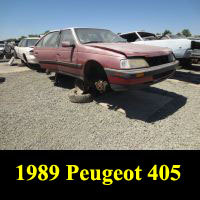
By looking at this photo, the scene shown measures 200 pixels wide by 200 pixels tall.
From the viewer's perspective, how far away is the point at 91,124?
3.35 m

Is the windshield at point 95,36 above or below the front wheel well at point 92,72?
above

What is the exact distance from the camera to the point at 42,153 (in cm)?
262

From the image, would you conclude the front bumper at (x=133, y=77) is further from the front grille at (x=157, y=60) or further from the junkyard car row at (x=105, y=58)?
the front grille at (x=157, y=60)

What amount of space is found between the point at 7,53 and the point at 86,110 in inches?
550

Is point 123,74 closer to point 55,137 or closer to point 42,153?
point 55,137

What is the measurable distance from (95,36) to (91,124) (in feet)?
7.46

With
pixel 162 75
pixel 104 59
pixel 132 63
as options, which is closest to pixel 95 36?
pixel 104 59

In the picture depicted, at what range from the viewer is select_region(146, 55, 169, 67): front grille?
3.48 meters

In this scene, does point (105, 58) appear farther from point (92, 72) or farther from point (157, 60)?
point (157, 60)

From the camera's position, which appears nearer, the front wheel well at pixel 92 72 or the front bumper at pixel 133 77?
the front bumper at pixel 133 77

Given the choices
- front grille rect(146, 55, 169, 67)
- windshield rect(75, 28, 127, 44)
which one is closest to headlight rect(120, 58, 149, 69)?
front grille rect(146, 55, 169, 67)

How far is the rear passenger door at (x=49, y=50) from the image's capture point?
5090 millimetres

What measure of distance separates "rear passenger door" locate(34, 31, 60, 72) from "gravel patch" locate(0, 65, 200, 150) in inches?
36.8

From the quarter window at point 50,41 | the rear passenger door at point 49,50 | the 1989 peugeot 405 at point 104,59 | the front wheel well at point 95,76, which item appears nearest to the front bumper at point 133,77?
the 1989 peugeot 405 at point 104,59
